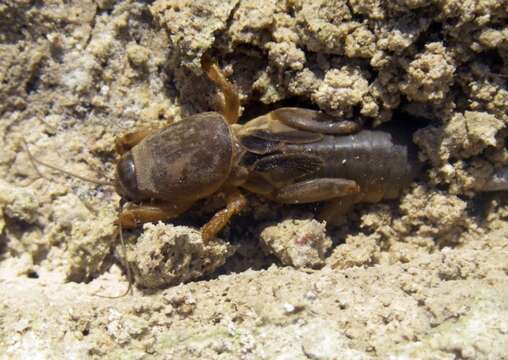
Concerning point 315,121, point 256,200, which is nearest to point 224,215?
point 256,200

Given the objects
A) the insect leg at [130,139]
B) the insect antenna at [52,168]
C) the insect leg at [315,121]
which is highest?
the insect leg at [315,121]

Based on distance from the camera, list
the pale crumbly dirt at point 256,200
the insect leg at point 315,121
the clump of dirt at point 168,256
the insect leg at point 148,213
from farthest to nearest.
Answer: the insect leg at point 315,121 → the insect leg at point 148,213 → the clump of dirt at point 168,256 → the pale crumbly dirt at point 256,200

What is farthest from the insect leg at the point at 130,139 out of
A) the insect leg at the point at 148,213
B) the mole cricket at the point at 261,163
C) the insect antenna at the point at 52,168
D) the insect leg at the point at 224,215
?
the insect leg at the point at 224,215

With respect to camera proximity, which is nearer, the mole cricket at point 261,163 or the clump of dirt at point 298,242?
the clump of dirt at point 298,242

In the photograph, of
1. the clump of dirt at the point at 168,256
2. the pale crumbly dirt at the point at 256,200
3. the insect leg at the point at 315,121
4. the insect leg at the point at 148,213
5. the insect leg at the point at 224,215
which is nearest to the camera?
the pale crumbly dirt at the point at 256,200

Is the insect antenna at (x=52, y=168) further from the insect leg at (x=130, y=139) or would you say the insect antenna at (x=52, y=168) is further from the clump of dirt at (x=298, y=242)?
the clump of dirt at (x=298, y=242)

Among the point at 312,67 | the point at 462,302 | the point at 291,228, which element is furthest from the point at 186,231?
the point at 462,302

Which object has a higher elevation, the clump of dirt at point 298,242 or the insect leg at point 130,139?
the insect leg at point 130,139

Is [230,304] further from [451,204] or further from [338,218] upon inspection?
[451,204]
